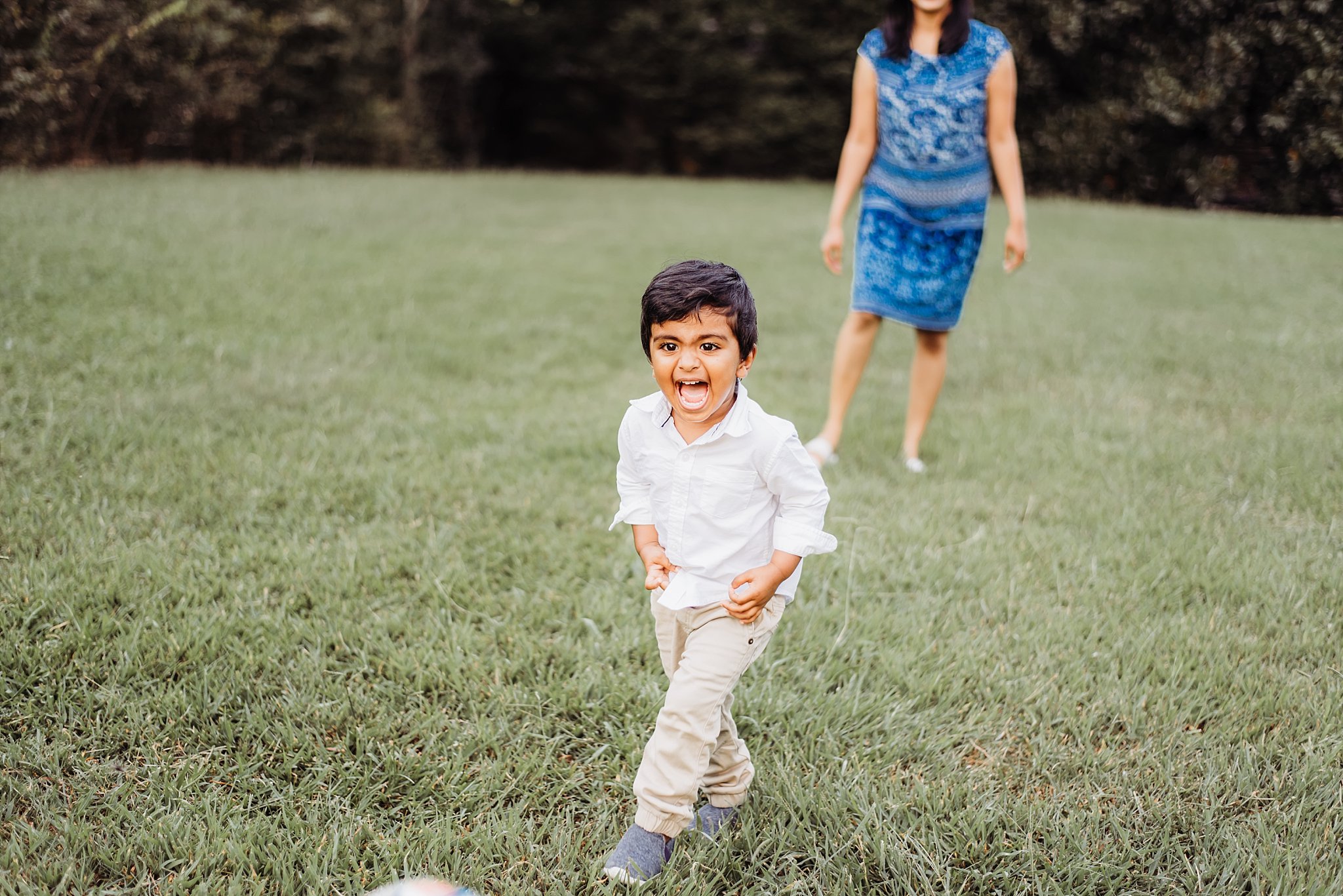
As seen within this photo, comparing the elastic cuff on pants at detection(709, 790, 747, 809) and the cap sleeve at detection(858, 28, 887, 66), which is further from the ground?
the cap sleeve at detection(858, 28, 887, 66)

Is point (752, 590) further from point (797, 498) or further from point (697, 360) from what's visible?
point (697, 360)

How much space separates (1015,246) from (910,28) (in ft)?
3.01

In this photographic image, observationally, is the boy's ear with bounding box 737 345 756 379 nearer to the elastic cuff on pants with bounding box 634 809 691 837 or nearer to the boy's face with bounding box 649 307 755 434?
the boy's face with bounding box 649 307 755 434

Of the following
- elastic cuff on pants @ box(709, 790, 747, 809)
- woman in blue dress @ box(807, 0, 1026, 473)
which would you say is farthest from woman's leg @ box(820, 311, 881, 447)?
elastic cuff on pants @ box(709, 790, 747, 809)

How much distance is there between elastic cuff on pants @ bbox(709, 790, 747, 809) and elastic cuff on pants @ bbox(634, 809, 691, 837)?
21cm

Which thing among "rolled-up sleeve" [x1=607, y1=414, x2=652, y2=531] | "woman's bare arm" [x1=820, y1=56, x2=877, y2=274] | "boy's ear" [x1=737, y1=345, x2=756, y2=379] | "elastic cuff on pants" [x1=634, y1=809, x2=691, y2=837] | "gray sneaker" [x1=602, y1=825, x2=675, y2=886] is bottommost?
"gray sneaker" [x1=602, y1=825, x2=675, y2=886]

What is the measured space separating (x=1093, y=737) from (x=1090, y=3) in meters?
15.8

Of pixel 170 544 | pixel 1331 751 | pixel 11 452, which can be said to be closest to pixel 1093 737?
pixel 1331 751

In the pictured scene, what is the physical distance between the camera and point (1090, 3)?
14766 mm

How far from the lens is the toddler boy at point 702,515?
1619mm

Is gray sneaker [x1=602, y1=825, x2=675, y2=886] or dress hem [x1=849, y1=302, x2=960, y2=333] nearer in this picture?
gray sneaker [x1=602, y1=825, x2=675, y2=886]

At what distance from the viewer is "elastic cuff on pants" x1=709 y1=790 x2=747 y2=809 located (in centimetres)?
192

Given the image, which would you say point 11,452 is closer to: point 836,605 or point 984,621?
point 836,605

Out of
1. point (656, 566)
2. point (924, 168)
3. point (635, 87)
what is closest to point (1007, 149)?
point (924, 168)
